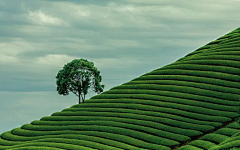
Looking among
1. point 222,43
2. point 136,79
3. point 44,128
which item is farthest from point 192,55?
point 44,128

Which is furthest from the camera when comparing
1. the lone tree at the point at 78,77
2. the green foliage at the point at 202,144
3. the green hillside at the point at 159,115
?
the lone tree at the point at 78,77

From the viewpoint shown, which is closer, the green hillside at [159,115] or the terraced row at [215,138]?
the terraced row at [215,138]

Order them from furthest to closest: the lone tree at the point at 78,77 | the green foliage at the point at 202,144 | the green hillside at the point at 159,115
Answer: the lone tree at the point at 78,77
the green hillside at the point at 159,115
the green foliage at the point at 202,144

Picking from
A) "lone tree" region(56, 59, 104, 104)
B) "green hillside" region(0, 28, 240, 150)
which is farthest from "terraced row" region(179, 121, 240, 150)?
"lone tree" region(56, 59, 104, 104)

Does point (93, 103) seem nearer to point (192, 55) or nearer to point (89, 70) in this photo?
point (89, 70)

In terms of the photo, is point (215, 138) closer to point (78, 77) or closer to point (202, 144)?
point (202, 144)

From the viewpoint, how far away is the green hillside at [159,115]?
38.2 meters

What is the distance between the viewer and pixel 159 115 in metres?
43.6

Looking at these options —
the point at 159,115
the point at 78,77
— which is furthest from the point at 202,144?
the point at 78,77

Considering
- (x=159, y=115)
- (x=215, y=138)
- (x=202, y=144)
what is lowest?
(x=202, y=144)

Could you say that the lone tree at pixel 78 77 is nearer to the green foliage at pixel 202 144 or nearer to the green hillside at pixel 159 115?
the green hillside at pixel 159 115

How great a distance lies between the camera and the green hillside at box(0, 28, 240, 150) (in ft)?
125

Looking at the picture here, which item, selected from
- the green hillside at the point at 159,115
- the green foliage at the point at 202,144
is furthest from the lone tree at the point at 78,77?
the green foliage at the point at 202,144

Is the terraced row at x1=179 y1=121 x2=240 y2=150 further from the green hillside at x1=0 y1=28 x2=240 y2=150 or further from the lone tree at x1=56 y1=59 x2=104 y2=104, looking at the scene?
the lone tree at x1=56 y1=59 x2=104 y2=104
